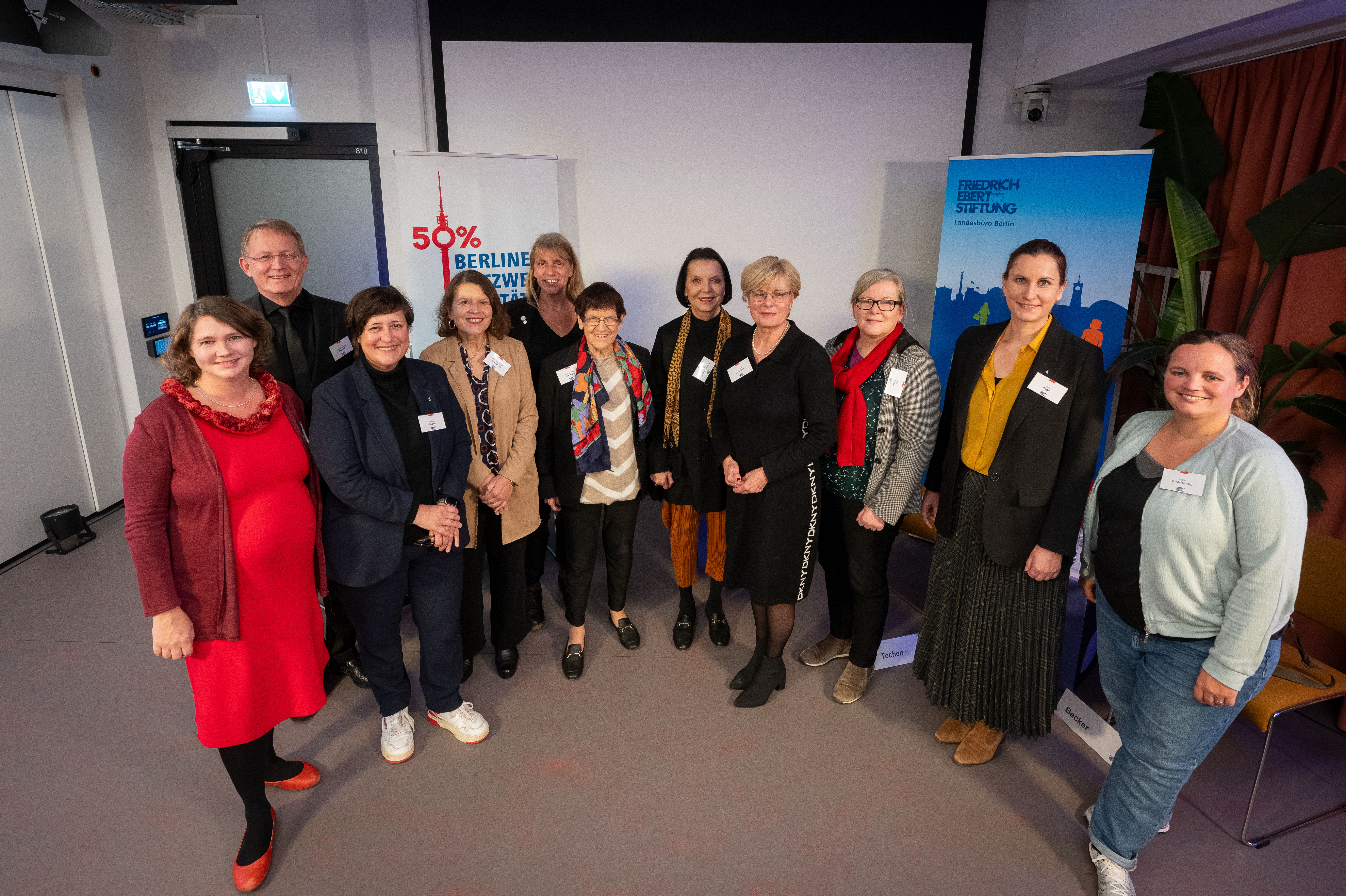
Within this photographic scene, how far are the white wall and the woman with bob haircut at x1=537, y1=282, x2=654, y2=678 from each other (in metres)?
2.01

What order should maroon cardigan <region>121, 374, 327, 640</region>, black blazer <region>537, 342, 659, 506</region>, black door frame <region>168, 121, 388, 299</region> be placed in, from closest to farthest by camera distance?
maroon cardigan <region>121, 374, 327, 640</region> → black blazer <region>537, 342, 659, 506</region> → black door frame <region>168, 121, 388, 299</region>

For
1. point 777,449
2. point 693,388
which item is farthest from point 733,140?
point 777,449

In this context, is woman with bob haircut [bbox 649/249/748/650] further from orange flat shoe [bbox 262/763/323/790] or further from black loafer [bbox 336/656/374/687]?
orange flat shoe [bbox 262/763/323/790]

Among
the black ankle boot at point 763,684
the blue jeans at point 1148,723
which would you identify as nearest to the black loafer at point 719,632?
the black ankle boot at point 763,684

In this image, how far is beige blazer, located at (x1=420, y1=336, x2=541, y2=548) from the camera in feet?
8.16

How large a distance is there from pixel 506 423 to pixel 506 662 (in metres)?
1.03

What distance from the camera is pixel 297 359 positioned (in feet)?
8.33

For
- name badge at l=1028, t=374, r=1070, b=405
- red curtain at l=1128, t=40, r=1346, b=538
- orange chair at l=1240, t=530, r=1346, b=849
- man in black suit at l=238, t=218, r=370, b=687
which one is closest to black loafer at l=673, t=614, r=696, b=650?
man in black suit at l=238, t=218, r=370, b=687

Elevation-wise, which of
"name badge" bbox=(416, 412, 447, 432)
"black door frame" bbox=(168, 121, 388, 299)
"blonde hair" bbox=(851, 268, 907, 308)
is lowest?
"name badge" bbox=(416, 412, 447, 432)

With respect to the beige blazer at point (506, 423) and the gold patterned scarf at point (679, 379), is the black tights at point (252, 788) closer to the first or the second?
the beige blazer at point (506, 423)

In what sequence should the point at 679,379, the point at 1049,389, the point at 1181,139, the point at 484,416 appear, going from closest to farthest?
the point at 1049,389 < the point at 484,416 < the point at 679,379 < the point at 1181,139

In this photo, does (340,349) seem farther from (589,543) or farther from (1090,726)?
(1090,726)

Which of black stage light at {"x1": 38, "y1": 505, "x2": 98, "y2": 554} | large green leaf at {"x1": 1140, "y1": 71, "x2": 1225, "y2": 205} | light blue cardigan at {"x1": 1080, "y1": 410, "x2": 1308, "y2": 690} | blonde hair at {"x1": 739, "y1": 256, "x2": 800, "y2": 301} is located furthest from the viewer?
black stage light at {"x1": 38, "y1": 505, "x2": 98, "y2": 554}

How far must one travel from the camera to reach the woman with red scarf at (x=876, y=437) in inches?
92.1
